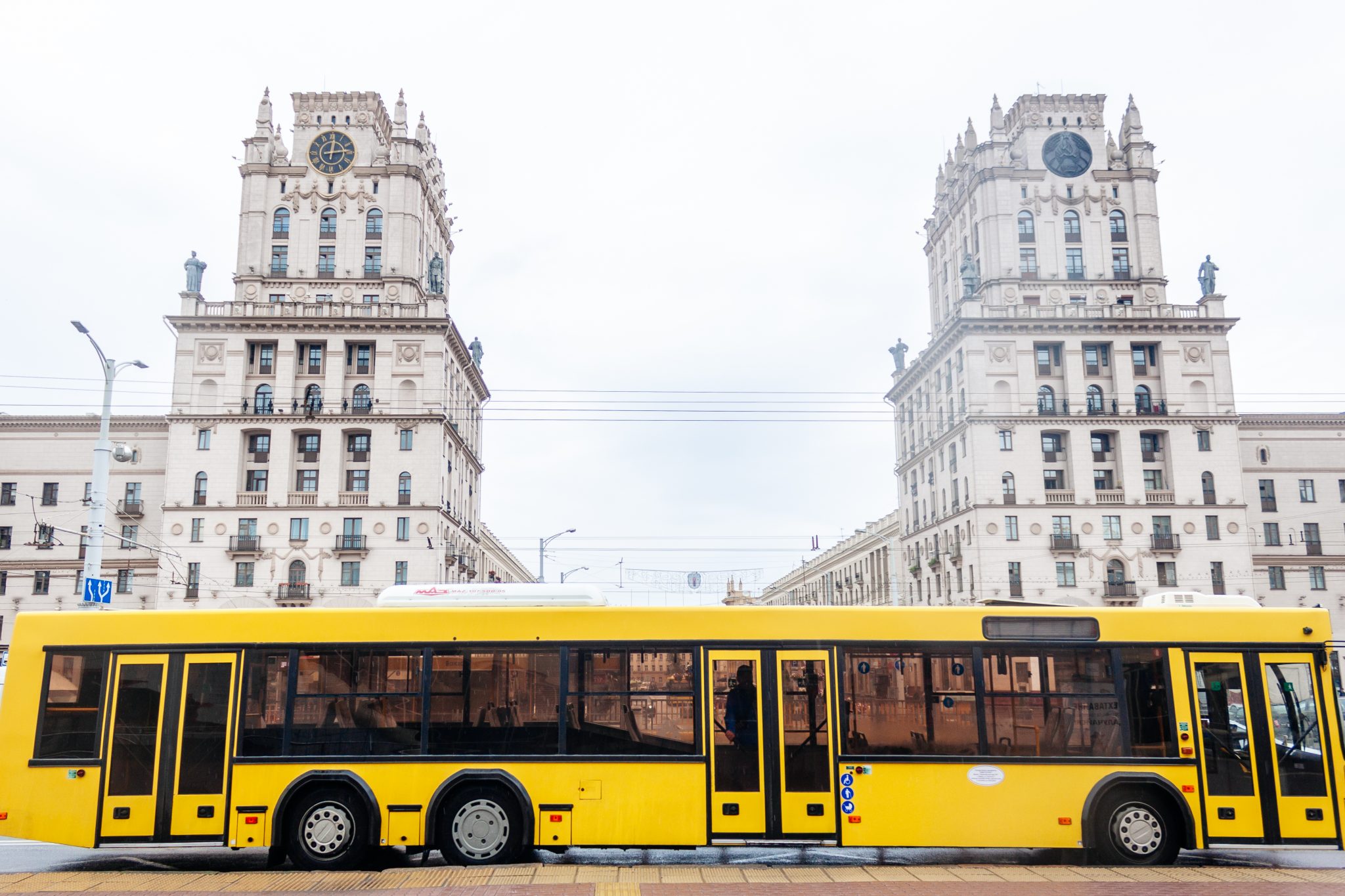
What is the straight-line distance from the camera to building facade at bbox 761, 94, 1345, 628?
231ft

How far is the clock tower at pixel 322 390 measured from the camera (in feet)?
221

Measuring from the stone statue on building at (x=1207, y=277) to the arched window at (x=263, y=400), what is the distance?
67919 millimetres

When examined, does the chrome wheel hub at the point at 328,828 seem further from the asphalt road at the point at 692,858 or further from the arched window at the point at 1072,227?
the arched window at the point at 1072,227

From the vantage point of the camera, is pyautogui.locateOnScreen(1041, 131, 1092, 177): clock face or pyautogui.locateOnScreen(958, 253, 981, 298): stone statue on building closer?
pyautogui.locateOnScreen(958, 253, 981, 298): stone statue on building

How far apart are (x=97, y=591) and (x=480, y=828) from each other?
1590cm

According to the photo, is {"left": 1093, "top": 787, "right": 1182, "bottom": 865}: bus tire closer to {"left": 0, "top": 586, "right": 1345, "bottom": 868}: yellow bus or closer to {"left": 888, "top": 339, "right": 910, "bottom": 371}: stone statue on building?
{"left": 0, "top": 586, "right": 1345, "bottom": 868}: yellow bus

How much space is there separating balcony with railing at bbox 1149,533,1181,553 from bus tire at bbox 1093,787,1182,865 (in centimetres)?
6328

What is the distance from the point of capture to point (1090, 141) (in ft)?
263

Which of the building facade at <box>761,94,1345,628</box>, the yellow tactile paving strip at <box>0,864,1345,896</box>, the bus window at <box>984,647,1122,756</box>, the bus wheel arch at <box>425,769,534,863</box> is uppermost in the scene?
the building facade at <box>761,94,1345,628</box>

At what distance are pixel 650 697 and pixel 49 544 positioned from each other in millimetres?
70459

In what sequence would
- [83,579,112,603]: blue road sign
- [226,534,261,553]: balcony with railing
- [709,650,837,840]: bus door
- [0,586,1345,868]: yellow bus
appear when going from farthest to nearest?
[226,534,261,553]: balcony with railing → [83,579,112,603]: blue road sign → [0,586,1345,868]: yellow bus → [709,650,837,840]: bus door

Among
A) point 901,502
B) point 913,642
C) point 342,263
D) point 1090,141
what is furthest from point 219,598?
point 1090,141

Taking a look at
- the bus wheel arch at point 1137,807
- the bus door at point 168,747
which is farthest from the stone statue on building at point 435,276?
the bus wheel arch at point 1137,807

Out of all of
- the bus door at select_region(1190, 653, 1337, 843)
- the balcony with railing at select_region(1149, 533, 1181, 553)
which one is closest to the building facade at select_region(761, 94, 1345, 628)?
the balcony with railing at select_region(1149, 533, 1181, 553)
